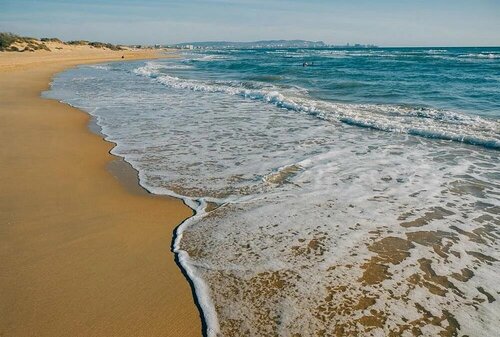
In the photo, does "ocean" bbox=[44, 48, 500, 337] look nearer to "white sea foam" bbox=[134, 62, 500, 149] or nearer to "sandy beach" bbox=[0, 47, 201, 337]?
"white sea foam" bbox=[134, 62, 500, 149]

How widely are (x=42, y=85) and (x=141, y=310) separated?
1908 centimetres

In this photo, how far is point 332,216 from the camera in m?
4.72

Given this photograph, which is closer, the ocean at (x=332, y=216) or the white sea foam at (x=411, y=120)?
the ocean at (x=332, y=216)

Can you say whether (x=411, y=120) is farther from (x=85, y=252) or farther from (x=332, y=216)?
(x=85, y=252)

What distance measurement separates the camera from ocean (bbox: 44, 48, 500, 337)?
3086 mm

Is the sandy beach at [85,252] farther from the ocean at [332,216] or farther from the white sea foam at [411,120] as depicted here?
the white sea foam at [411,120]

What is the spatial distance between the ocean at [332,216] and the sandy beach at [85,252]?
258 millimetres

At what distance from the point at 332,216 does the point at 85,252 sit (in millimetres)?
2754

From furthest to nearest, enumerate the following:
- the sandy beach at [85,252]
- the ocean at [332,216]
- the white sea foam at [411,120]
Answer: the white sea foam at [411,120] < the ocean at [332,216] < the sandy beach at [85,252]

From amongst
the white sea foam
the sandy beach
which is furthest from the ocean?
the sandy beach

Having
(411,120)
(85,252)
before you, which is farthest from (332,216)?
(411,120)

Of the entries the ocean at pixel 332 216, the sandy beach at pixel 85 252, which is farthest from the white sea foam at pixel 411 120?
the sandy beach at pixel 85 252

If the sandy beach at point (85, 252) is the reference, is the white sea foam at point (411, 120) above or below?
below

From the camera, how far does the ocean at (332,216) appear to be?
3.09 meters
